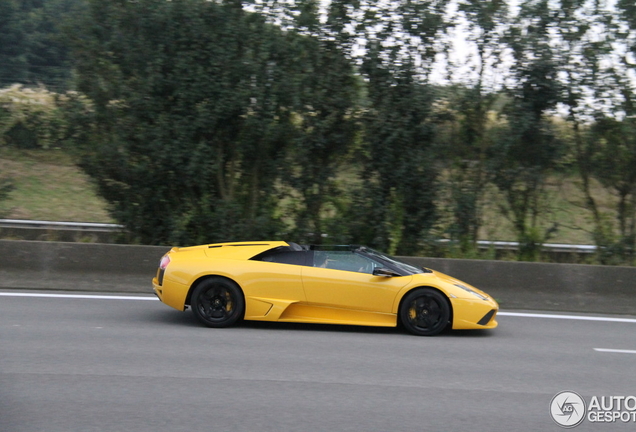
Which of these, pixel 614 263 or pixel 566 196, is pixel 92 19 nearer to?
pixel 566 196

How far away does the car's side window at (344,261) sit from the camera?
8.37m

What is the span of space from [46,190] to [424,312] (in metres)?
12.7

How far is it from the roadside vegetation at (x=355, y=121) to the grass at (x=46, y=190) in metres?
1.81

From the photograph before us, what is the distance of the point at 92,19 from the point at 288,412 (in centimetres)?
935

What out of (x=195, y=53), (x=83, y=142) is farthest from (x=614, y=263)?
(x=83, y=142)

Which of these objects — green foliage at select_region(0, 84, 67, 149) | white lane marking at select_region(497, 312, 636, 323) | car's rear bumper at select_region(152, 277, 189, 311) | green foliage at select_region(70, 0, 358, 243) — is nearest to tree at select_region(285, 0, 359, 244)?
green foliage at select_region(70, 0, 358, 243)

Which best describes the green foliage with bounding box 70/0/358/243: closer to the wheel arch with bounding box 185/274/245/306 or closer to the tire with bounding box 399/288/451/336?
the wheel arch with bounding box 185/274/245/306

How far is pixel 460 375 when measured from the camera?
6.59 metres

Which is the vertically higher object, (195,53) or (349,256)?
(195,53)

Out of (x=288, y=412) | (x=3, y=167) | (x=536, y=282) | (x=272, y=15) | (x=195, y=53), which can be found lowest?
(x=288, y=412)

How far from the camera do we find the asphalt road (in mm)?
5125

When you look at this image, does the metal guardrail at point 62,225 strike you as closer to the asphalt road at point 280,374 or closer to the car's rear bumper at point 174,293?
the asphalt road at point 280,374

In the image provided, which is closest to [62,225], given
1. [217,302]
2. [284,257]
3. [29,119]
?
[29,119]

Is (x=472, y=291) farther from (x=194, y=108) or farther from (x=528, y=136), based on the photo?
(x=194, y=108)
